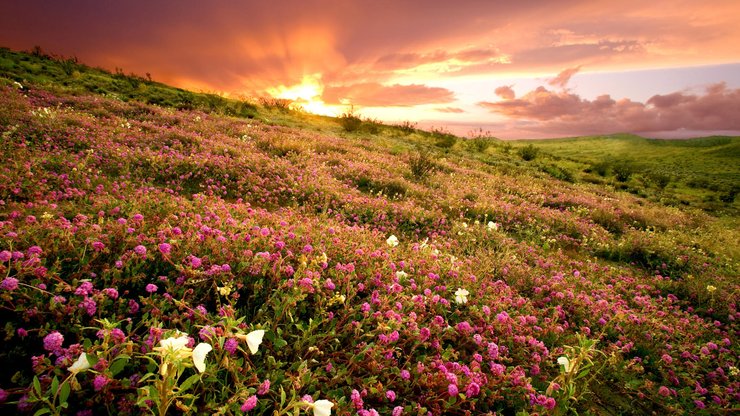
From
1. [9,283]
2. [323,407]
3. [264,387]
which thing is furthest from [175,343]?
[9,283]

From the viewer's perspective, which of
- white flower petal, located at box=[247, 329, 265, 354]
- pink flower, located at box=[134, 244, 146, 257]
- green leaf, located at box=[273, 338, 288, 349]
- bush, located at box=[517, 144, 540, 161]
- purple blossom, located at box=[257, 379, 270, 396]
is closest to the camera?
white flower petal, located at box=[247, 329, 265, 354]

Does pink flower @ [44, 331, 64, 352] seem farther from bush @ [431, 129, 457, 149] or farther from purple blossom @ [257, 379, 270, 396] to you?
bush @ [431, 129, 457, 149]

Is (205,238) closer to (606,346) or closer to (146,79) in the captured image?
(606,346)

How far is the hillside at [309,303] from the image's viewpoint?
7.10 ft

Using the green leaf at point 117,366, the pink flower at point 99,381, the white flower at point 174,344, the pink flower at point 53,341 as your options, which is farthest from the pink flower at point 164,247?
the white flower at point 174,344

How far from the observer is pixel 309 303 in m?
3.33

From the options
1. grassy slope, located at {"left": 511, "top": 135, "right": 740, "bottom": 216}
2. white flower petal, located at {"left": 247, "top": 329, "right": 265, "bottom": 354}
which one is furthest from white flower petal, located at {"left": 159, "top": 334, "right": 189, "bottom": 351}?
grassy slope, located at {"left": 511, "top": 135, "right": 740, "bottom": 216}

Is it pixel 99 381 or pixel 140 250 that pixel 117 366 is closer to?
pixel 99 381

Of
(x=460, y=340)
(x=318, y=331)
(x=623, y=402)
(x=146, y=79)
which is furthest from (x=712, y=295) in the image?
(x=146, y=79)

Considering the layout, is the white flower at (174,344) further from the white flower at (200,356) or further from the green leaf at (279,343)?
the green leaf at (279,343)

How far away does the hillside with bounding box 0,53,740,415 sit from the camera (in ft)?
7.10

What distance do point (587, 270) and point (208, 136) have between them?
12.7 m

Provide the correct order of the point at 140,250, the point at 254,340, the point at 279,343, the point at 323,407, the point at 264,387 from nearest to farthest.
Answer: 1. the point at 323,407
2. the point at 254,340
3. the point at 264,387
4. the point at 279,343
5. the point at 140,250

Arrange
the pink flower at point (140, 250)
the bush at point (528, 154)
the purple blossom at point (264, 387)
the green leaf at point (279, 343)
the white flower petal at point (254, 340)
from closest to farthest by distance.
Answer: the white flower petal at point (254, 340) → the purple blossom at point (264, 387) → the green leaf at point (279, 343) → the pink flower at point (140, 250) → the bush at point (528, 154)
